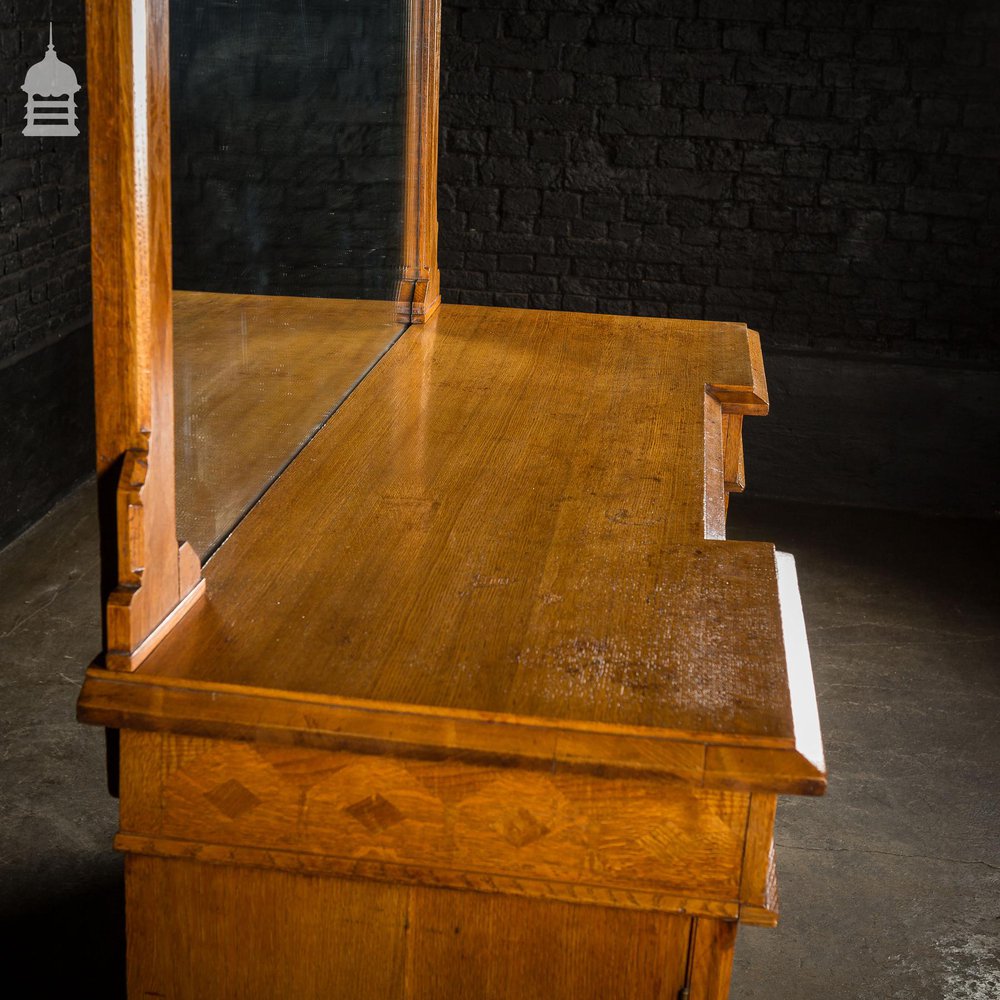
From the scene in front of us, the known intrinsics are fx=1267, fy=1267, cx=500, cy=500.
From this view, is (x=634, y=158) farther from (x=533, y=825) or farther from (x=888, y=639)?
(x=533, y=825)

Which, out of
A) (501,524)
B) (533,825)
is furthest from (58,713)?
(533,825)

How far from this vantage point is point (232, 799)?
→ 133 centimetres

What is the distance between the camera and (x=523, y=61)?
483 cm

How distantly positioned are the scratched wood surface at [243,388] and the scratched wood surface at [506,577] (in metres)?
0.05

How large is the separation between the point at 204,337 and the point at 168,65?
1.25 feet

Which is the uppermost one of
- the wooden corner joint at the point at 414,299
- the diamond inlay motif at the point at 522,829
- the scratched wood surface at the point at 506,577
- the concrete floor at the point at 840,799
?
the wooden corner joint at the point at 414,299

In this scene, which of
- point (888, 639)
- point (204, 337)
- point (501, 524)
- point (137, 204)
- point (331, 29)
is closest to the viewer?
point (137, 204)

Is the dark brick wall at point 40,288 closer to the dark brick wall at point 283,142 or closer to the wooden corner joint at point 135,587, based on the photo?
the dark brick wall at point 283,142

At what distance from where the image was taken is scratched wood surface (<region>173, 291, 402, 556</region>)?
148cm

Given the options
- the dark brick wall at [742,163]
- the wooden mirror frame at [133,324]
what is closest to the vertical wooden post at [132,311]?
the wooden mirror frame at [133,324]

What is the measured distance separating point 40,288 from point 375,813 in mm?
3430

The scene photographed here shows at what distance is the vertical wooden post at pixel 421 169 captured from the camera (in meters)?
2.84

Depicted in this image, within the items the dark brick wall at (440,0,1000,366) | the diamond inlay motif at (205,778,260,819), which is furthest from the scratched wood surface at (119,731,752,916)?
the dark brick wall at (440,0,1000,366)

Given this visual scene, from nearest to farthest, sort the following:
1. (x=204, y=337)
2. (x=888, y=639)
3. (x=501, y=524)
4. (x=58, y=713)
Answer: (x=204, y=337), (x=501, y=524), (x=58, y=713), (x=888, y=639)
